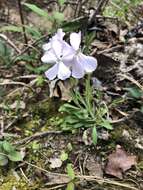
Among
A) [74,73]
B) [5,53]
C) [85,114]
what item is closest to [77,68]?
[74,73]

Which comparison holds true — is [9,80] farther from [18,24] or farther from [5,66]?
[18,24]

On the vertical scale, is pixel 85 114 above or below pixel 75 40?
below

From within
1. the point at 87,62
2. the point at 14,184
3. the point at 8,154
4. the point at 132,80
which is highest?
the point at 87,62

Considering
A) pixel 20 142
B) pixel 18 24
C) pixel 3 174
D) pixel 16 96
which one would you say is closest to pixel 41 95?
pixel 16 96

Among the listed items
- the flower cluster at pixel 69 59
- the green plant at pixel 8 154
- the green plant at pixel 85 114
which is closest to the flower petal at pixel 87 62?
the flower cluster at pixel 69 59

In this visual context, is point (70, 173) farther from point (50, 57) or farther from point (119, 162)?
point (50, 57)

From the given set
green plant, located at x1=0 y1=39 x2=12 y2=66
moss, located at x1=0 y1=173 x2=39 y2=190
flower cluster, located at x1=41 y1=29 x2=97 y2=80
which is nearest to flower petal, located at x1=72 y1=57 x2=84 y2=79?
flower cluster, located at x1=41 y1=29 x2=97 y2=80

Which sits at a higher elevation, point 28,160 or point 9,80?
point 9,80
